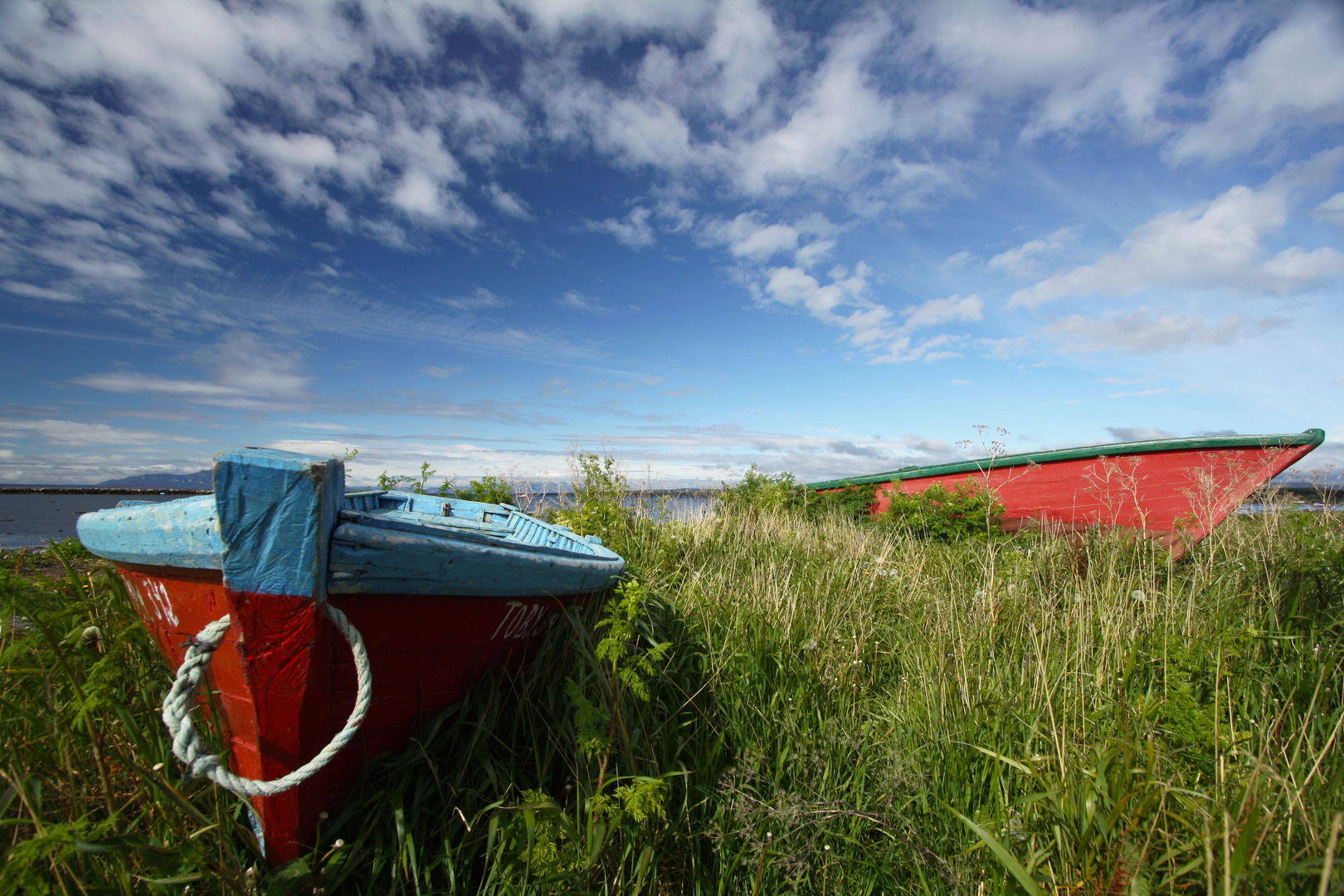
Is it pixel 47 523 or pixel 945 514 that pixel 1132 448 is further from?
pixel 47 523

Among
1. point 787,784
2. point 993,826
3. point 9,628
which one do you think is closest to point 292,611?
point 9,628

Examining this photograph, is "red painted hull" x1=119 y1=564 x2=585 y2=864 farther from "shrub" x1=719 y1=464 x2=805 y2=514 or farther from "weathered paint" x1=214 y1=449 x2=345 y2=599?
"shrub" x1=719 y1=464 x2=805 y2=514

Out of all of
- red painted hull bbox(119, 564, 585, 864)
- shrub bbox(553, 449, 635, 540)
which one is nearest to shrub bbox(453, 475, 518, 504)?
shrub bbox(553, 449, 635, 540)

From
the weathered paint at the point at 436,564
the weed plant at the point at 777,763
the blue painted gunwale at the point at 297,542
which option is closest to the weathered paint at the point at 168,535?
the blue painted gunwale at the point at 297,542

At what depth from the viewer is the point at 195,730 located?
1.75 meters

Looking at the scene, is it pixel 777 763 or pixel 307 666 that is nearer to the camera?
pixel 307 666

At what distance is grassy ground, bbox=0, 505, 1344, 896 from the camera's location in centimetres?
183

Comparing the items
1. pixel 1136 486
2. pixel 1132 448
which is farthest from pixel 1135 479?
pixel 1136 486

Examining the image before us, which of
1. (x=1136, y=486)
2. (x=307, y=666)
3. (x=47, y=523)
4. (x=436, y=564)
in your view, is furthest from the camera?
(x=47, y=523)

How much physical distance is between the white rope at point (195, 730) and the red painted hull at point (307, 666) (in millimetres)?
57

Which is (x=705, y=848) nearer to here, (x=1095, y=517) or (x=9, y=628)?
(x=9, y=628)

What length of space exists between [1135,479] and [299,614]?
1029cm

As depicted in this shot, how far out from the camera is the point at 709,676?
3.31 metres

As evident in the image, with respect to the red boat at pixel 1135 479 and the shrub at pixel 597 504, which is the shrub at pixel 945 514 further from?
the shrub at pixel 597 504
